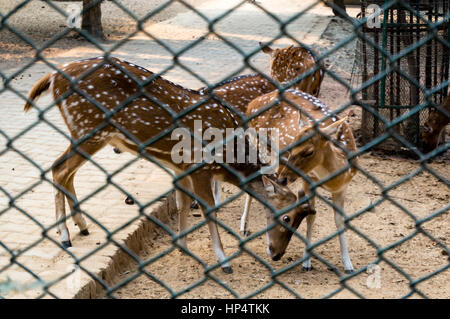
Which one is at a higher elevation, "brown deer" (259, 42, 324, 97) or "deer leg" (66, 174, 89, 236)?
"brown deer" (259, 42, 324, 97)

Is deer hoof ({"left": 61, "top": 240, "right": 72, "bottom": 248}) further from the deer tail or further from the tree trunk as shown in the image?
the tree trunk

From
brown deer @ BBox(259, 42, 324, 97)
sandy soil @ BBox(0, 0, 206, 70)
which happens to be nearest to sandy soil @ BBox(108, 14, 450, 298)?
brown deer @ BBox(259, 42, 324, 97)

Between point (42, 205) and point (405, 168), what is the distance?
428 cm

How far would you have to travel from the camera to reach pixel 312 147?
4.77 m

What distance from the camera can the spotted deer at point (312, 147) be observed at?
4.73 meters

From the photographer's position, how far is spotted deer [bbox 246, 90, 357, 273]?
4.73 meters

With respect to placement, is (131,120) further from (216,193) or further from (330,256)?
(330,256)
